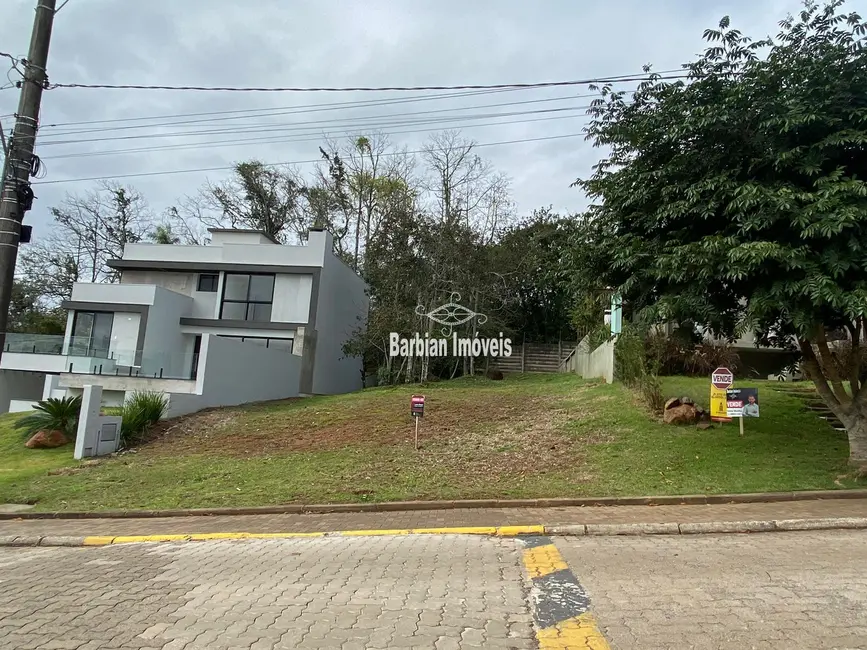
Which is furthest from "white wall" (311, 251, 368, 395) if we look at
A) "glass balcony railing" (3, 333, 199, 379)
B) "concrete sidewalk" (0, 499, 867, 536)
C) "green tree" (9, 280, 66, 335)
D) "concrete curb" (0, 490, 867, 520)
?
"green tree" (9, 280, 66, 335)

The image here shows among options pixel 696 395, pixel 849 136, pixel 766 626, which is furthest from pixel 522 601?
pixel 696 395

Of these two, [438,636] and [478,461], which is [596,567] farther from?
[478,461]

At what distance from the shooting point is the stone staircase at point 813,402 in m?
12.2

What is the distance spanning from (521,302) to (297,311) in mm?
13569

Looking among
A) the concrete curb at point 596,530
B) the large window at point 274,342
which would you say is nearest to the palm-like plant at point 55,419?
the concrete curb at point 596,530

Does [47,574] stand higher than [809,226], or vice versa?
[809,226]

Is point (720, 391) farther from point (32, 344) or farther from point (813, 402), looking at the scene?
point (32, 344)

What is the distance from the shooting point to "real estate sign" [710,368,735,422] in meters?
10.9

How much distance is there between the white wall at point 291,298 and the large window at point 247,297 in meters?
0.46

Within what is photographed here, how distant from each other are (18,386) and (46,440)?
14.7 meters

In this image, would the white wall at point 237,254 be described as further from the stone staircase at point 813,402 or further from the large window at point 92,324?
the stone staircase at point 813,402

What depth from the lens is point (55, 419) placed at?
1382 cm

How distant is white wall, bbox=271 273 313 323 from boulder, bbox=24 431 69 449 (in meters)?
11.0

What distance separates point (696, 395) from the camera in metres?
13.8
